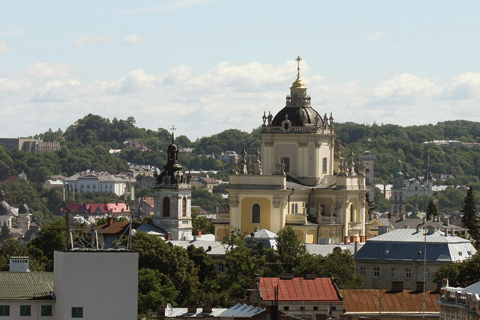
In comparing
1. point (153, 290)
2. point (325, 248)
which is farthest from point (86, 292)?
point (325, 248)

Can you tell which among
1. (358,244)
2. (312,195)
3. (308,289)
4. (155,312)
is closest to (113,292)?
(308,289)

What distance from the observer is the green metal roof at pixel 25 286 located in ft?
202

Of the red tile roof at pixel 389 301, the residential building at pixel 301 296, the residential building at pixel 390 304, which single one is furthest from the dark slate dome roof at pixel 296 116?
the residential building at pixel 301 296

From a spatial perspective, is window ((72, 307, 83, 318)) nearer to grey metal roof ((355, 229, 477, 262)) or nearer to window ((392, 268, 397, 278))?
grey metal roof ((355, 229, 477, 262))

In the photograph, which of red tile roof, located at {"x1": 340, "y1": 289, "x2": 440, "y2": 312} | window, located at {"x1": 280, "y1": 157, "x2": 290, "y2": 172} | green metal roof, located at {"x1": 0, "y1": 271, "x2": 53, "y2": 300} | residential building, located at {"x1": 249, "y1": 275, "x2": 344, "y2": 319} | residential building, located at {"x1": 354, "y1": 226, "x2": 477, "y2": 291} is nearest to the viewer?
green metal roof, located at {"x1": 0, "y1": 271, "x2": 53, "y2": 300}

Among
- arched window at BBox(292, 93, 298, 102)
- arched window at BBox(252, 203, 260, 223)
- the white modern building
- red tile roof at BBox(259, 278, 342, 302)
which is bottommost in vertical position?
red tile roof at BBox(259, 278, 342, 302)

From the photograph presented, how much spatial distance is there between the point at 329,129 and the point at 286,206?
8.02 meters

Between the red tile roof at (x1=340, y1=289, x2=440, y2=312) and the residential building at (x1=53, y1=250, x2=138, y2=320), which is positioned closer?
the residential building at (x1=53, y1=250, x2=138, y2=320)

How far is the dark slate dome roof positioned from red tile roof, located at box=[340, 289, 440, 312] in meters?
44.3

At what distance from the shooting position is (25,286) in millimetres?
62688

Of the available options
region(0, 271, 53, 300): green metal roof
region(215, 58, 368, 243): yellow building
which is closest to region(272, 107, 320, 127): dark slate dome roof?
region(215, 58, 368, 243): yellow building

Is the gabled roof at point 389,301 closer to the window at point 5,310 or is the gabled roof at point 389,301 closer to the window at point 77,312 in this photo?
the window at point 77,312

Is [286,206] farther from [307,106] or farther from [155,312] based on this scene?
[155,312]

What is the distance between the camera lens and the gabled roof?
77.8m
